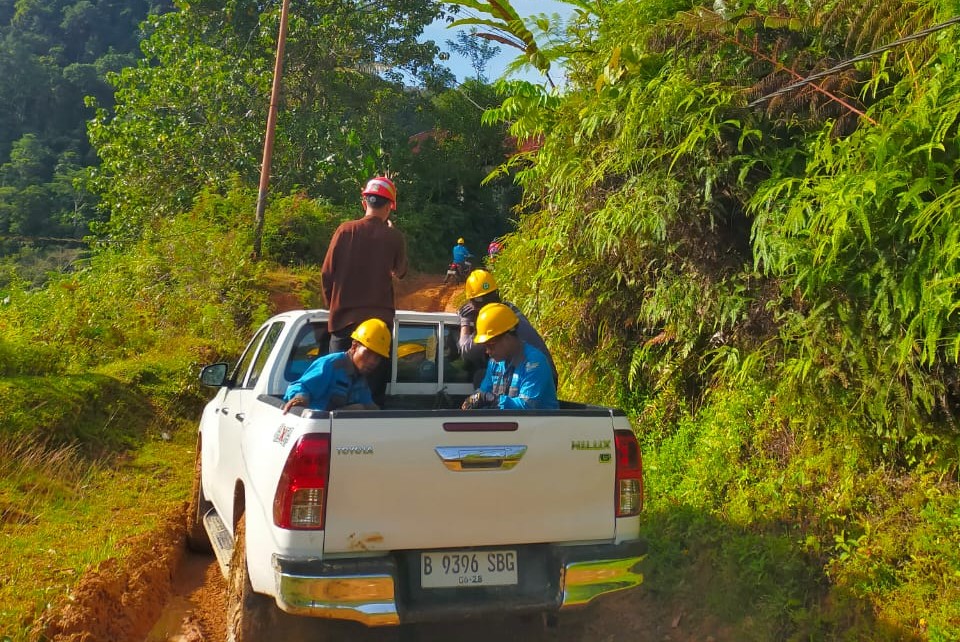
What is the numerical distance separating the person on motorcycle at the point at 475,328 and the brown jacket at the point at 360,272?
508mm

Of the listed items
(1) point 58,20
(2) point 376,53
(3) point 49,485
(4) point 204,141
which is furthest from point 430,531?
(1) point 58,20

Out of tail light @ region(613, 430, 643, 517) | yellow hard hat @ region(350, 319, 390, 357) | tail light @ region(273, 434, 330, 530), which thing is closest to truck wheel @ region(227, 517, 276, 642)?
tail light @ region(273, 434, 330, 530)

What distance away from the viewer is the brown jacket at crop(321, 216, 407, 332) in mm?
5461

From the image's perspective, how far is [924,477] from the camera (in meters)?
4.58

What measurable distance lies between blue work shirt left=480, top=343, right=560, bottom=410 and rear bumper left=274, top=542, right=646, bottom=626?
91 centimetres

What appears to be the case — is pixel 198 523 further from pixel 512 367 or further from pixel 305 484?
pixel 305 484

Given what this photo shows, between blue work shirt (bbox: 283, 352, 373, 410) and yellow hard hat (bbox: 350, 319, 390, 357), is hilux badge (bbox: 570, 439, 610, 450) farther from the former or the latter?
blue work shirt (bbox: 283, 352, 373, 410)

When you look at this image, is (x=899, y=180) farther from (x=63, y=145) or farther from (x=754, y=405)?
(x=63, y=145)

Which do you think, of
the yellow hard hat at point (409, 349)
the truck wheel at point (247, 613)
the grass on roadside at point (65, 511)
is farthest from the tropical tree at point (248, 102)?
the truck wheel at point (247, 613)

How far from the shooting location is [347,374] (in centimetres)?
460

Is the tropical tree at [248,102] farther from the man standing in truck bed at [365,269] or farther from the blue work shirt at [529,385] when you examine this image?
the blue work shirt at [529,385]

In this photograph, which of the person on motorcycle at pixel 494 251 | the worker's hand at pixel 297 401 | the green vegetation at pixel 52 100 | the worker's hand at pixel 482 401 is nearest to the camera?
the worker's hand at pixel 297 401

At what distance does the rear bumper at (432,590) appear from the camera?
11.3 feet

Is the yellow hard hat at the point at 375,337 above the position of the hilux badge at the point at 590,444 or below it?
above
